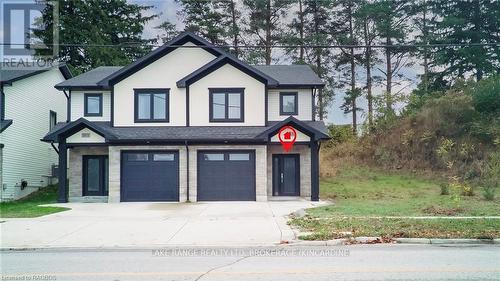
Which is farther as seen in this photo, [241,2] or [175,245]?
[241,2]

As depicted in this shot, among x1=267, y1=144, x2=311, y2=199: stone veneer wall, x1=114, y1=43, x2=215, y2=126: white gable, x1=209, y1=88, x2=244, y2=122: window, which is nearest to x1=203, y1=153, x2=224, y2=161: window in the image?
x1=209, y1=88, x2=244, y2=122: window

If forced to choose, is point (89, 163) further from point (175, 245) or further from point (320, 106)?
point (320, 106)

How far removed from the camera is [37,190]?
2767cm

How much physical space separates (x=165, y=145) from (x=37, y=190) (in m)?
9.94

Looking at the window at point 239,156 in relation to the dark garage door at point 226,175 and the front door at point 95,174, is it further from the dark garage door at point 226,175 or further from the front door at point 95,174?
the front door at point 95,174

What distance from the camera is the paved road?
26.3ft

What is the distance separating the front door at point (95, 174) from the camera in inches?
952

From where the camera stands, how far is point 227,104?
2425cm

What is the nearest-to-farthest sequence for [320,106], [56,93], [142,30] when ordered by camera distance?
[56,93]
[320,106]
[142,30]

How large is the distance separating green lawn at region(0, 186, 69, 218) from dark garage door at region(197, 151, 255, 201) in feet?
21.6

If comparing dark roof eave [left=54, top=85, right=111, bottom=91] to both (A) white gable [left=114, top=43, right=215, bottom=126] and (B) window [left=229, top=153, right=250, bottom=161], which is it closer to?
(A) white gable [left=114, top=43, right=215, bottom=126]

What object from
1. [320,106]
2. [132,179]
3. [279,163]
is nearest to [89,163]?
[132,179]

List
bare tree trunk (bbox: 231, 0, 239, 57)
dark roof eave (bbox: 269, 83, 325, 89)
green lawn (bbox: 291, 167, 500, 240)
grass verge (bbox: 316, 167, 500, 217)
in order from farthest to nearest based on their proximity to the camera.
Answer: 1. bare tree trunk (bbox: 231, 0, 239, 57)
2. dark roof eave (bbox: 269, 83, 325, 89)
3. grass verge (bbox: 316, 167, 500, 217)
4. green lawn (bbox: 291, 167, 500, 240)

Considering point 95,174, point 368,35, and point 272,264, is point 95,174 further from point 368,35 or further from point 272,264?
point 368,35
